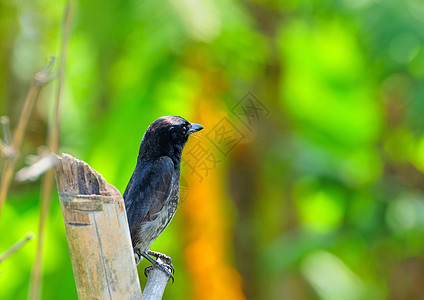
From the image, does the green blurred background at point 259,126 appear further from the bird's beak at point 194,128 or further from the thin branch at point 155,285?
the bird's beak at point 194,128

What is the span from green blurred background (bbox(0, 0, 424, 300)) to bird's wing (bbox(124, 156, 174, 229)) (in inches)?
64.8

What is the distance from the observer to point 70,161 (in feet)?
4.66

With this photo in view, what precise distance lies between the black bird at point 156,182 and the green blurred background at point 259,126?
1.60 meters

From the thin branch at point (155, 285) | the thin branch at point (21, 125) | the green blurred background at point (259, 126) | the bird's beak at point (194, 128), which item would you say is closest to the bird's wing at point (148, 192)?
the bird's beak at point (194, 128)

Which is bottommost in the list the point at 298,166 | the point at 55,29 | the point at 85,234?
the point at 85,234

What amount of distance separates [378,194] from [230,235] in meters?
1.51

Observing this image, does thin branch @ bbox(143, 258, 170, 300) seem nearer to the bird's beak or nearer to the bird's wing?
the bird's wing

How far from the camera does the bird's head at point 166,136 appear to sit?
1812 mm

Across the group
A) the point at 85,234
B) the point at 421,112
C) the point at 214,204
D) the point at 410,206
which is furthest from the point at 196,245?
the point at 85,234

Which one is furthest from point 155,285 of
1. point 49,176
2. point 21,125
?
point 21,125

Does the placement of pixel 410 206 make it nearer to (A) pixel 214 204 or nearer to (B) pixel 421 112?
(B) pixel 421 112

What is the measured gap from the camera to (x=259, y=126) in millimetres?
6000

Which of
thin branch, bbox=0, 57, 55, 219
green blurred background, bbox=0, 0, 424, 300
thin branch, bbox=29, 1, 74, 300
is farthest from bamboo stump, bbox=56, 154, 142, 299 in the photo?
green blurred background, bbox=0, 0, 424, 300

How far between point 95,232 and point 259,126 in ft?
15.0
